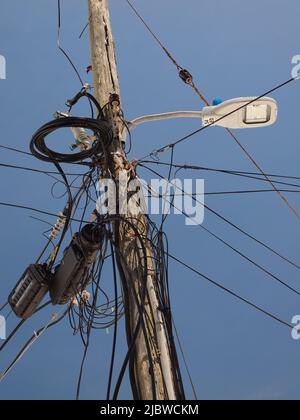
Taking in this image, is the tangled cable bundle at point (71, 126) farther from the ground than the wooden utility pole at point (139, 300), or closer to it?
farther from the ground

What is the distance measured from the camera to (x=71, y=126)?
4.04 m

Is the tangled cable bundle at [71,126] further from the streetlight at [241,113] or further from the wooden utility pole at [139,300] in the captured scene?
the streetlight at [241,113]

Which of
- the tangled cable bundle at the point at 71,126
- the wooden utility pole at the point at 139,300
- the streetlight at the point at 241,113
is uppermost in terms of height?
the streetlight at the point at 241,113

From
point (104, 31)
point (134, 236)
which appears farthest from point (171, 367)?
point (104, 31)

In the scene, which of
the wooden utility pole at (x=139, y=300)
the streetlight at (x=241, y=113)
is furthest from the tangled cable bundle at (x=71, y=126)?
the streetlight at (x=241, y=113)

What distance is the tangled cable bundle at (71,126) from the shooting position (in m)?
4.03

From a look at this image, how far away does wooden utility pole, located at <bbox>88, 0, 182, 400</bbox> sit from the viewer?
3646mm

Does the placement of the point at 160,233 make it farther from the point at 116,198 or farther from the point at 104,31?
the point at 104,31

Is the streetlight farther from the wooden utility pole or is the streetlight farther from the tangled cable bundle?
the tangled cable bundle

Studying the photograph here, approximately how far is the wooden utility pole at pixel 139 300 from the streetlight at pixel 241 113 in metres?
0.86

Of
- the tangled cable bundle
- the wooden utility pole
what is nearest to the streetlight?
the wooden utility pole

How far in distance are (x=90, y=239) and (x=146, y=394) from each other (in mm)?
1178

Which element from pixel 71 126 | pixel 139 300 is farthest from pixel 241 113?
pixel 139 300

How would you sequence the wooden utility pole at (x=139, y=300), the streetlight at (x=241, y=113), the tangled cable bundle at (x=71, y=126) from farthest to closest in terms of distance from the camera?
the streetlight at (x=241, y=113)
the tangled cable bundle at (x=71, y=126)
the wooden utility pole at (x=139, y=300)
